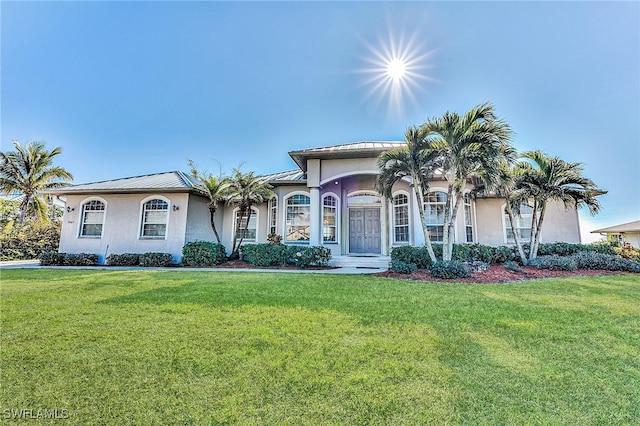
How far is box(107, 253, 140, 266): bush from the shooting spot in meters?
13.3

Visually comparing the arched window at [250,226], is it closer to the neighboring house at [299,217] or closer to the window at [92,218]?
the neighboring house at [299,217]

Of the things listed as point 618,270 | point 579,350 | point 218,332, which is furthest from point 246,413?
point 618,270

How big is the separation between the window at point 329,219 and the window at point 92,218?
11.7m

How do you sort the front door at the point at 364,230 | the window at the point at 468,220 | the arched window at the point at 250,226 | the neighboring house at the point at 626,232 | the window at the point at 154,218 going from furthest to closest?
the neighboring house at the point at 626,232, the arched window at the point at 250,226, the front door at the point at 364,230, the window at the point at 154,218, the window at the point at 468,220

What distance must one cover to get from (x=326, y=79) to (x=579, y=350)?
1400 cm

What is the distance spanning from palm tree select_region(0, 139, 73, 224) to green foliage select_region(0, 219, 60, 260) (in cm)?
202

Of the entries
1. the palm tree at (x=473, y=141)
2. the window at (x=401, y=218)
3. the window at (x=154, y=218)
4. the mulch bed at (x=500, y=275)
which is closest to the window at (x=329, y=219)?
the window at (x=401, y=218)

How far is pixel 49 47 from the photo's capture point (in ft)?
37.1

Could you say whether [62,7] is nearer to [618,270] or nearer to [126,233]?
[126,233]

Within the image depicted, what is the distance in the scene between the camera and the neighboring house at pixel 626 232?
2145 cm

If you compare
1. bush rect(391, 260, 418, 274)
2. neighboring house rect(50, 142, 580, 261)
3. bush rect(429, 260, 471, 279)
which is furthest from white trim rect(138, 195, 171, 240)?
bush rect(429, 260, 471, 279)

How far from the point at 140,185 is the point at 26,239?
14.4 meters

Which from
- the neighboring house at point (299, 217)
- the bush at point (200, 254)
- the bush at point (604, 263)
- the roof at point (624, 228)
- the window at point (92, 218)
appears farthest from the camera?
the roof at point (624, 228)

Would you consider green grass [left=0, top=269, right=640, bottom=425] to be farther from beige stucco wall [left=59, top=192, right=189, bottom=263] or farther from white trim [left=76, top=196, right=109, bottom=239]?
white trim [left=76, top=196, right=109, bottom=239]
